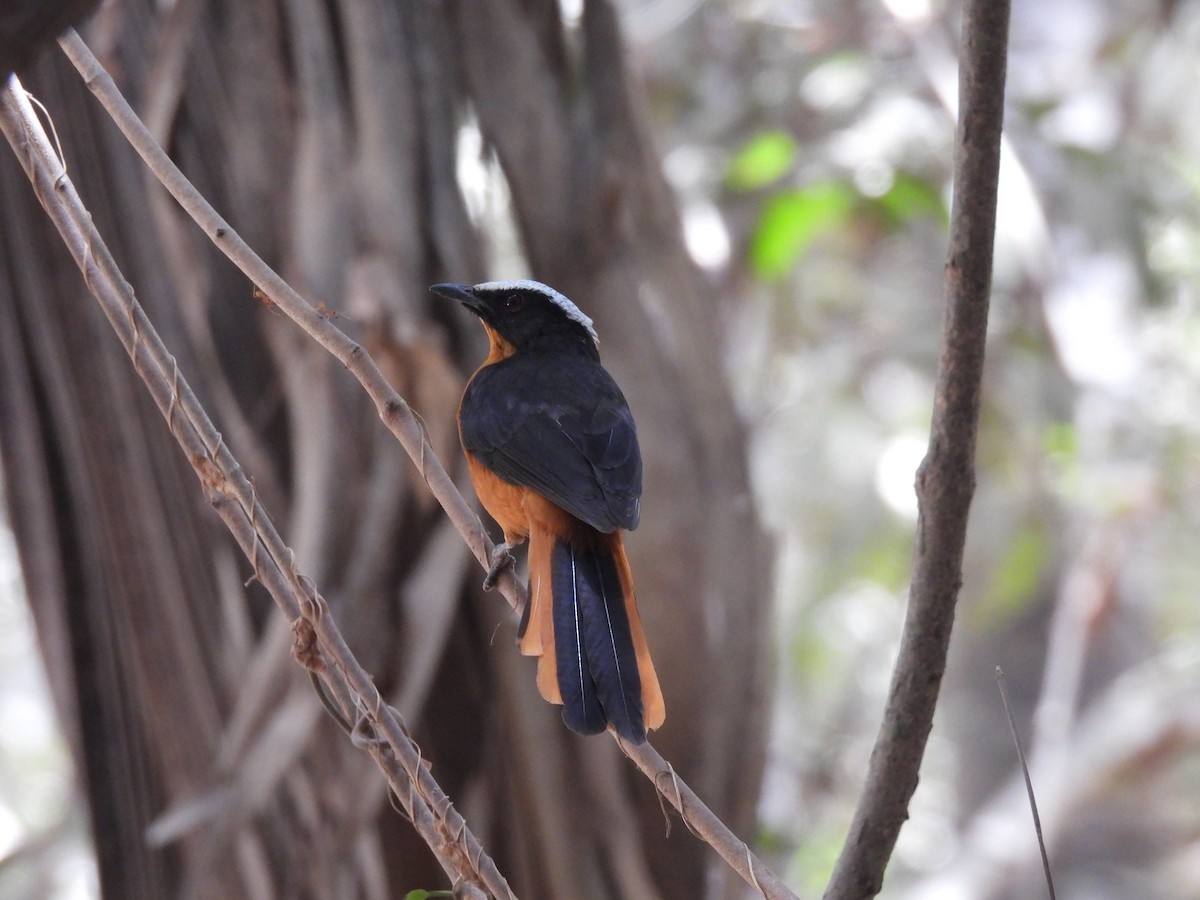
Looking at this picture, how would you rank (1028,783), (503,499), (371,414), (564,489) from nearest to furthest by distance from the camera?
(1028,783)
(564,489)
(503,499)
(371,414)

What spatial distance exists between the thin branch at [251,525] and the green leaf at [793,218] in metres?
4.17

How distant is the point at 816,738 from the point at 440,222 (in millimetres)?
7676

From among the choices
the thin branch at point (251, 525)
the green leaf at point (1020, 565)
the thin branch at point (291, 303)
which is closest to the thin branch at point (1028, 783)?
the thin branch at point (291, 303)

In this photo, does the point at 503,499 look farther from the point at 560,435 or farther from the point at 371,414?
the point at 371,414

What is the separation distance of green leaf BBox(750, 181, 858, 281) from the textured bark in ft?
5.57

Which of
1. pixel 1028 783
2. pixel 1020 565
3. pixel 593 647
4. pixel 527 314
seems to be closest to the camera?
pixel 1028 783

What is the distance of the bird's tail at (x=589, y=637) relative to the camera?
2.14 metres

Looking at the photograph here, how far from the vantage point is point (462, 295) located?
3.36 meters

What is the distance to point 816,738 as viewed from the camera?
10.5m

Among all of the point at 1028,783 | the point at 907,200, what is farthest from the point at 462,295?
the point at 907,200

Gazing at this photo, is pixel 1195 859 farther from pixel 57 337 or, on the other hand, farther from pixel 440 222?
pixel 57 337

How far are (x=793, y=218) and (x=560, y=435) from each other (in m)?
3.14

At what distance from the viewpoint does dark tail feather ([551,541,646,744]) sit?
2111mm

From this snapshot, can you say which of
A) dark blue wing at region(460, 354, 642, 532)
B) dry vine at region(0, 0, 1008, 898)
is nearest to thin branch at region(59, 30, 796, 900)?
dry vine at region(0, 0, 1008, 898)
